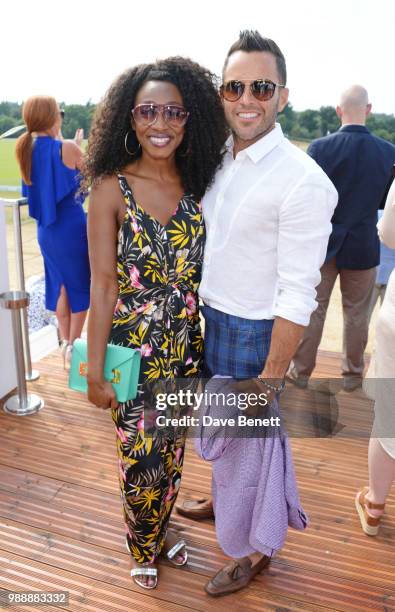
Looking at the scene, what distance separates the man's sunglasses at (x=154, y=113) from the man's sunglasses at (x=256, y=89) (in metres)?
0.15

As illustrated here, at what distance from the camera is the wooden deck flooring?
1.76m

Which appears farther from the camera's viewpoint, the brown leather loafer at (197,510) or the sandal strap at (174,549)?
the brown leather loafer at (197,510)

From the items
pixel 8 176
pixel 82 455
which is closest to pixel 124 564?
pixel 82 455

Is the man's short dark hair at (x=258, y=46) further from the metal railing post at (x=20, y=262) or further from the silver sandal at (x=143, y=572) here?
the metal railing post at (x=20, y=262)

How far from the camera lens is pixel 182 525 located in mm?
2086

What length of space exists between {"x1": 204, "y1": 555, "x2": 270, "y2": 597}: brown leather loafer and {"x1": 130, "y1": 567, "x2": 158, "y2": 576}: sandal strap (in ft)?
0.58

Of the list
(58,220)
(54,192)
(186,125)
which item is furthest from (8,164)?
(186,125)

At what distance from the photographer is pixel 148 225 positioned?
1.53 metres

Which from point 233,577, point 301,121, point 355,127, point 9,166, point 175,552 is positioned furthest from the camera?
point 301,121

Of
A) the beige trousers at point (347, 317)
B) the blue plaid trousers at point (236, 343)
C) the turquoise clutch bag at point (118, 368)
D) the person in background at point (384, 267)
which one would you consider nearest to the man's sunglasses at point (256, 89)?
the blue plaid trousers at point (236, 343)

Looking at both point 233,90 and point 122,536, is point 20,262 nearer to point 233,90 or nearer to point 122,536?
point 122,536

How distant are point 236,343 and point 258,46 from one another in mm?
818

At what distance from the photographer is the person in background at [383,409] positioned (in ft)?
5.62

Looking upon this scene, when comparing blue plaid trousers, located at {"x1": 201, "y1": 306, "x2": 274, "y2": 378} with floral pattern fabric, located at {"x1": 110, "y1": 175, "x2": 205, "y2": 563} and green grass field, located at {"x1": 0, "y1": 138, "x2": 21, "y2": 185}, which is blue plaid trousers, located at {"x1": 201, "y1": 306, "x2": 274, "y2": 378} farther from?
green grass field, located at {"x1": 0, "y1": 138, "x2": 21, "y2": 185}
